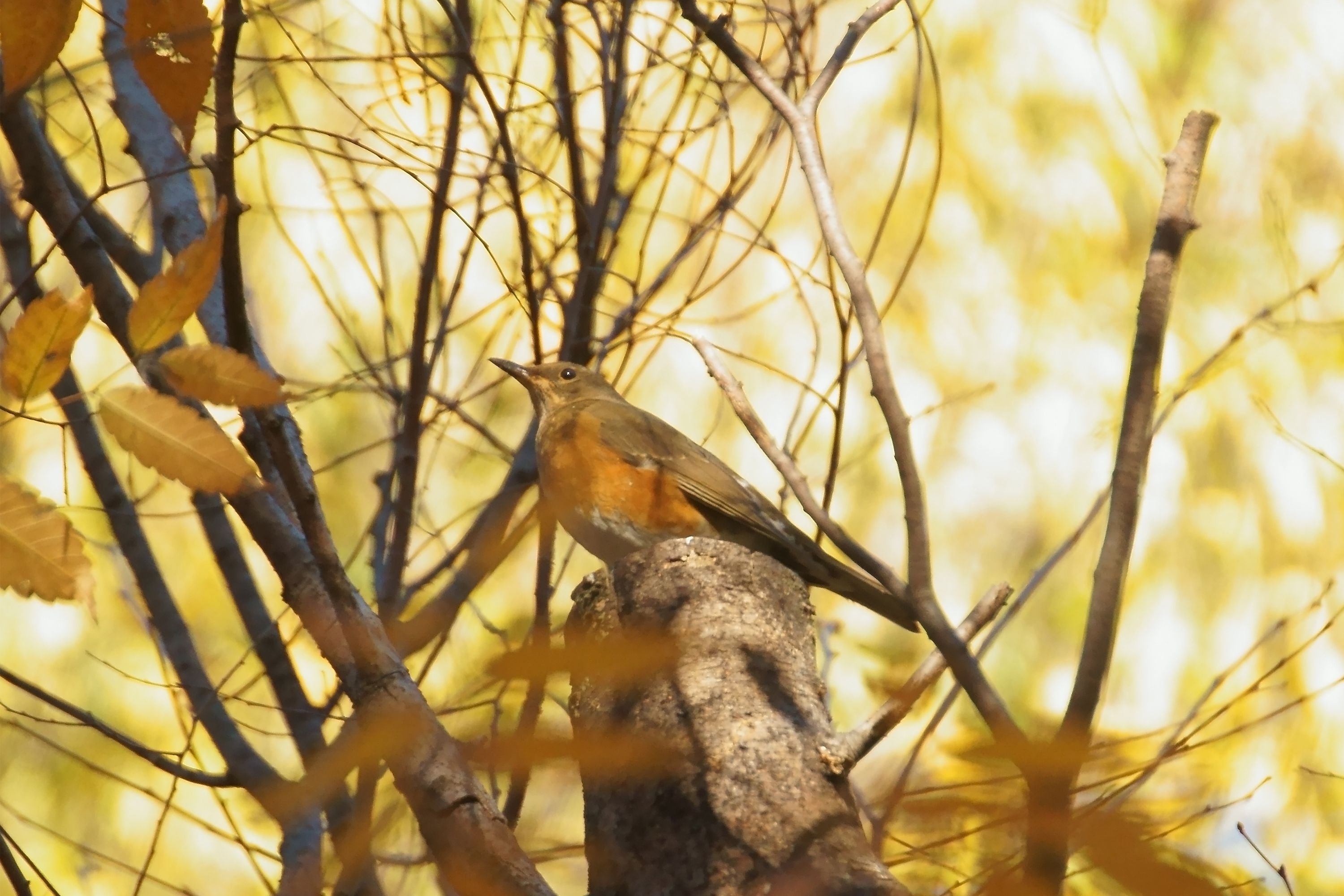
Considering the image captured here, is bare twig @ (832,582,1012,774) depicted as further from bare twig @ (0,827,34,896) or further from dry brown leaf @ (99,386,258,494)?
bare twig @ (0,827,34,896)

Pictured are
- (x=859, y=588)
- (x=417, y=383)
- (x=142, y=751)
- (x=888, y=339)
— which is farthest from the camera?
(x=888, y=339)

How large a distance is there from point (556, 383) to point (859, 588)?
129 centimetres

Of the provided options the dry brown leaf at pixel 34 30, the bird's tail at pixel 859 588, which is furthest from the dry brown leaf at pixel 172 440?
the bird's tail at pixel 859 588

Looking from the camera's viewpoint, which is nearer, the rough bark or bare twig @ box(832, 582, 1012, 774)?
bare twig @ box(832, 582, 1012, 774)

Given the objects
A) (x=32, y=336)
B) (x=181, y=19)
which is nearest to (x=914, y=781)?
(x=32, y=336)

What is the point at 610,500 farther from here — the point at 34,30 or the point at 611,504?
the point at 34,30

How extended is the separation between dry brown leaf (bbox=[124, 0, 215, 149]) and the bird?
2.33 meters

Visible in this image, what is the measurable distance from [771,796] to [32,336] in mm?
1169

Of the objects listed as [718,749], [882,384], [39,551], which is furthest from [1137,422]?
[39,551]

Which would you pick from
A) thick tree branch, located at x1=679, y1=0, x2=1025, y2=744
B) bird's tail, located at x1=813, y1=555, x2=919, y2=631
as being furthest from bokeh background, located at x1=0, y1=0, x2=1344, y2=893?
thick tree branch, located at x1=679, y1=0, x2=1025, y2=744

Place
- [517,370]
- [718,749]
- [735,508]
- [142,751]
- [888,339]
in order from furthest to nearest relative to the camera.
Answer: [888,339] < [517,370] < [735,508] < [142,751] < [718,749]

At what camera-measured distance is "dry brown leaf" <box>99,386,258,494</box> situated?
4.17 ft

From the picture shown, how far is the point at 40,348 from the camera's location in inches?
51.3

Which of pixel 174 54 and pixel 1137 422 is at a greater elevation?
pixel 174 54
